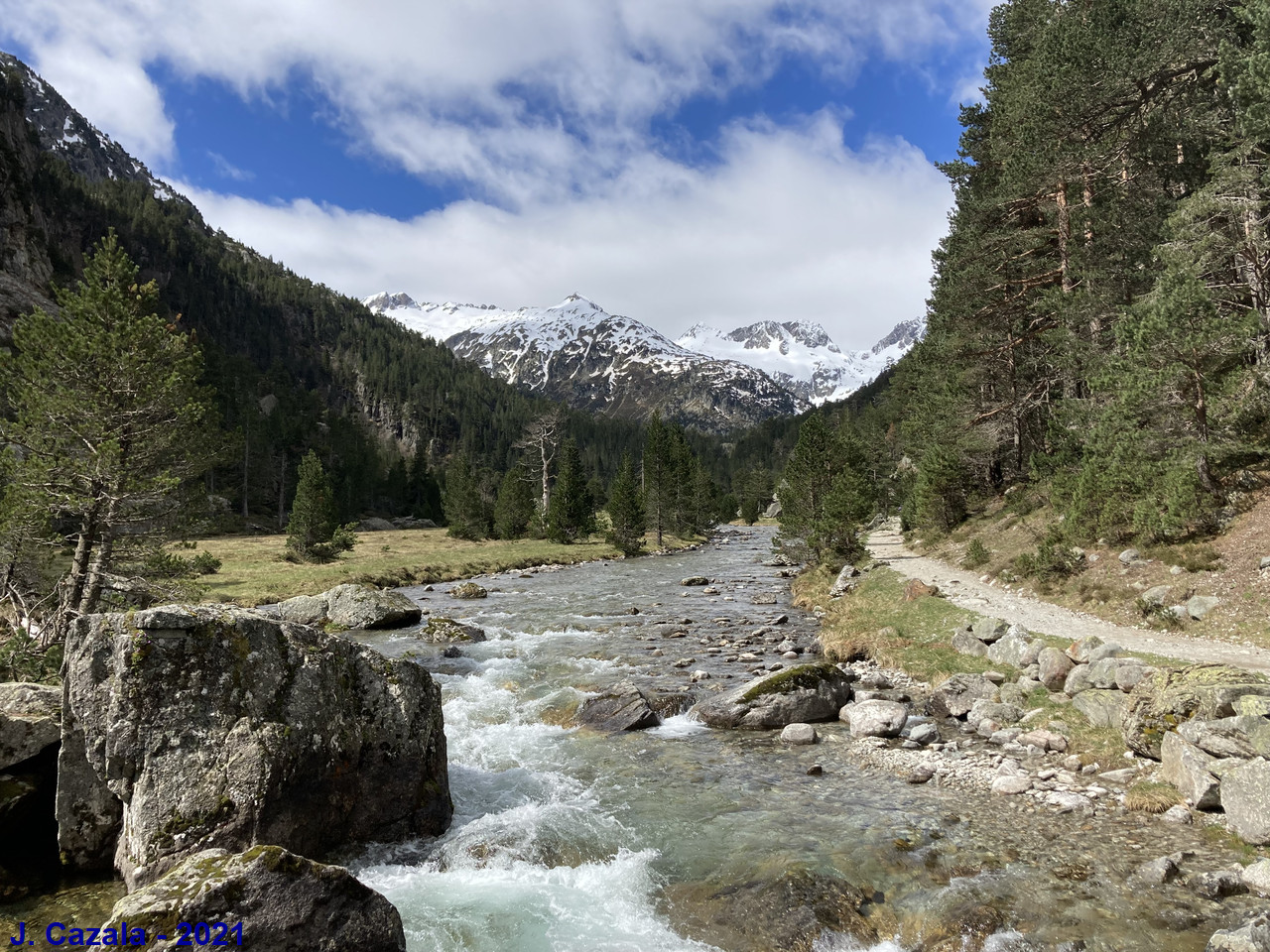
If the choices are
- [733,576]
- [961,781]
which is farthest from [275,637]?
[733,576]

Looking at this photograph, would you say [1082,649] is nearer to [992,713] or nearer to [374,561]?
[992,713]

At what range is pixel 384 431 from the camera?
200 m

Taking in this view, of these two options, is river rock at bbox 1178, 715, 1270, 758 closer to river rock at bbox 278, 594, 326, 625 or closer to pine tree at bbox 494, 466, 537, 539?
river rock at bbox 278, 594, 326, 625

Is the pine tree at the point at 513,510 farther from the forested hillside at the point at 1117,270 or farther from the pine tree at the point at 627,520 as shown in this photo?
the forested hillside at the point at 1117,270

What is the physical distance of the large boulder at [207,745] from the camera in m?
7.99

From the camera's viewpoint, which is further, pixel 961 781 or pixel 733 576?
pixel 733 576

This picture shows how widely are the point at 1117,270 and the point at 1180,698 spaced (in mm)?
19640

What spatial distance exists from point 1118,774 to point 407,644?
2119cm

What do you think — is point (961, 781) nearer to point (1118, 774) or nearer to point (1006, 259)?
point (1118, 774)

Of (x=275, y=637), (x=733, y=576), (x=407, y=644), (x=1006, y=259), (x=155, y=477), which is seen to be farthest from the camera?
(x=733, y=576)

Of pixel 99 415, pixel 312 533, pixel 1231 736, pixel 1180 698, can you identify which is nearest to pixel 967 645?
pixel 1180 698

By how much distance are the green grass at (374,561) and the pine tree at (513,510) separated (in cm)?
205

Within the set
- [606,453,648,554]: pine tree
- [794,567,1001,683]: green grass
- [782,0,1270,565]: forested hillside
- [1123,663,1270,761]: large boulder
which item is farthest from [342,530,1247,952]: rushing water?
[606,453,648,554]: pine tree

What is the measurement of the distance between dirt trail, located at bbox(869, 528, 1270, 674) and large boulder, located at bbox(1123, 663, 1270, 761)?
8.62 feet
